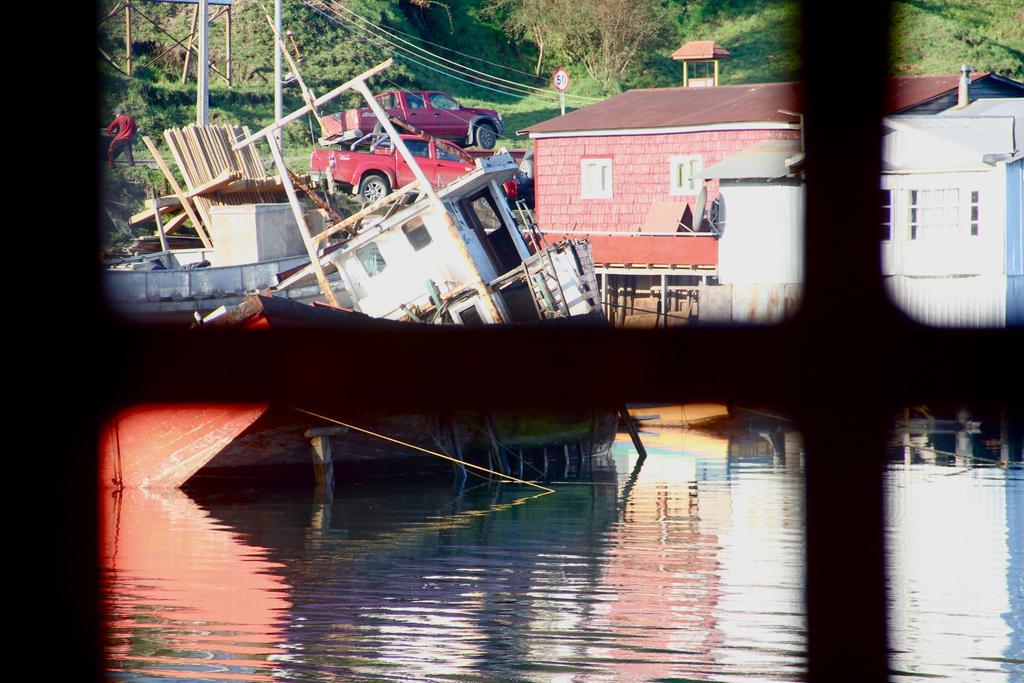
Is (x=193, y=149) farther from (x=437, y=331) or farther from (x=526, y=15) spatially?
(x=437, y=331)

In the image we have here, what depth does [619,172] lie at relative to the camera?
3225 cm

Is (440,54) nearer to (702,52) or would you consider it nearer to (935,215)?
(702,52)

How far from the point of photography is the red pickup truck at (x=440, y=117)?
35.5 meters

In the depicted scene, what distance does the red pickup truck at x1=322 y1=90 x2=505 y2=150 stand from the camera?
116 ft

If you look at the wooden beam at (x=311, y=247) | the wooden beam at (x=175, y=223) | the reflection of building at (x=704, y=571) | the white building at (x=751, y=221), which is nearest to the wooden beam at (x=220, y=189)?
the wooden beam at (x=175, y=223)

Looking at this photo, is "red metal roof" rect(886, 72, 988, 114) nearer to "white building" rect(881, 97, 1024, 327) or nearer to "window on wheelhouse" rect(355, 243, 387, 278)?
"white building" rect(881, 97, 1024, 327)

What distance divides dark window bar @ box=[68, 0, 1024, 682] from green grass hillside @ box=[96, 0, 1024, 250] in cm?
2894

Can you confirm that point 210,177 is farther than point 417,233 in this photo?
Yes

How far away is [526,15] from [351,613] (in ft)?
101

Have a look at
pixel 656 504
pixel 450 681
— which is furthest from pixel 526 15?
pixel 450 681

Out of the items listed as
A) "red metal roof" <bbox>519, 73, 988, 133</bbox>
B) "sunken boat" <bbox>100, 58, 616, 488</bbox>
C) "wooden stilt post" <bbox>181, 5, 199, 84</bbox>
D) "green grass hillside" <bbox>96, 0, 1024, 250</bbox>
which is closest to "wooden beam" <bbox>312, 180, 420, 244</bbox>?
"sunken boat" <bbox>100, 58, 616, 488</bbox>

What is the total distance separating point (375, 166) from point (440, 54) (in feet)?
39.7

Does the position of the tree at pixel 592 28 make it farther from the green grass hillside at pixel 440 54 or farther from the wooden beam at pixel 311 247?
the wooden beam at pixel 311 247

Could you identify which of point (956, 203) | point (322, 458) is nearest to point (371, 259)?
point (322, 458)
